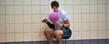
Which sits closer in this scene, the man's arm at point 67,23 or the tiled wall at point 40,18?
the man's arm at point 67,23

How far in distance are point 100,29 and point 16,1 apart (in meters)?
1.87

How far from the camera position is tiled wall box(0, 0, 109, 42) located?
188 inches

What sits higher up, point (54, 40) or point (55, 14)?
point (55, 14)

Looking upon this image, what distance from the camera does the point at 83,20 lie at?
5.02m

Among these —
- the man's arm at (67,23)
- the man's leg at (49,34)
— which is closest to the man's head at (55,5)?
the man's arm at (67,23)

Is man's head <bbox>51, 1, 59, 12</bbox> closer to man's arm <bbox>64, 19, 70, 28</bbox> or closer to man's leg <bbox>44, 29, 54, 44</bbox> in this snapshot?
man's arm <bbox>64, 19, 70, 28</bbox>

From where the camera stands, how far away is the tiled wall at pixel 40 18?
4.78 m

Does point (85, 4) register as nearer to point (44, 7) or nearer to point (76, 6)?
point (76, 6)

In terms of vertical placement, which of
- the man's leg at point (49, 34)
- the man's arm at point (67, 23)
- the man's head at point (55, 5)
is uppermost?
the man's head at point (55, 5)

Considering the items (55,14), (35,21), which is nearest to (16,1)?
(35,21)

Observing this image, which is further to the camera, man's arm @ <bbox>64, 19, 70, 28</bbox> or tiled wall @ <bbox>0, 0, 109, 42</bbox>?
tiled wall @ <bbox>0, 0, 109, 42</bbox>

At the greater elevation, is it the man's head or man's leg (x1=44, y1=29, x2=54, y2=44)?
the man's head

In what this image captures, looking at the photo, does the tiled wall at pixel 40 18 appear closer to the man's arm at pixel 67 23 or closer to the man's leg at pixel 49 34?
the man's leg at pixel 49 34

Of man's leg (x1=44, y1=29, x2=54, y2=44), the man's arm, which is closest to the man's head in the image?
the man's arm
